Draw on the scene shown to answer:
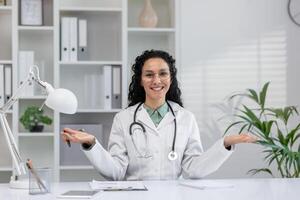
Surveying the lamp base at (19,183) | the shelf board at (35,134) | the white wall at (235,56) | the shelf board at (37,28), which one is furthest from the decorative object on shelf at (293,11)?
the lamp base at (19,183)

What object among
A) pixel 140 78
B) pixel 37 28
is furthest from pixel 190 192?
pixel 37 28

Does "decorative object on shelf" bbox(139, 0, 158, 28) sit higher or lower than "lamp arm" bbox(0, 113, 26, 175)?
higher

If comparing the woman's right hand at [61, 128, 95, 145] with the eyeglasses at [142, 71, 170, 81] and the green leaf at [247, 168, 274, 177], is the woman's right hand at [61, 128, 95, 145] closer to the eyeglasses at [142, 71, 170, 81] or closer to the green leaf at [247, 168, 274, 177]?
the eyeglasses at [142, 71, 170, 81]

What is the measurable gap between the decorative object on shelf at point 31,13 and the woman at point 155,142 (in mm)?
1163

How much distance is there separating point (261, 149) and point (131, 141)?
146 centimetres

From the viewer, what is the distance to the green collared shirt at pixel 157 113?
2.79 meters

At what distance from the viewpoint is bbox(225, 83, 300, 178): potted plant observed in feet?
11.5

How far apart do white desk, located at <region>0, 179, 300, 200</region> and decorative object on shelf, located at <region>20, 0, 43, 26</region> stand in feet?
5.64

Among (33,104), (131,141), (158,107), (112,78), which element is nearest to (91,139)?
(131,141)

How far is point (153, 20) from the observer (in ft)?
12.5

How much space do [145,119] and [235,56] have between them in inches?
51.7

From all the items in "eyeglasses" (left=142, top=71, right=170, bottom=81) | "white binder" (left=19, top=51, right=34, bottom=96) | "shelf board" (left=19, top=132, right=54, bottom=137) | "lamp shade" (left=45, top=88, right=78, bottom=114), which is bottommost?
"shelf board" (left=19, top=132, right=54, bottom=137)

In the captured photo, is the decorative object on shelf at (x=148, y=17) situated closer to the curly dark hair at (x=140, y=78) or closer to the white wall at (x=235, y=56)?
the white wall at (x=235, y=56)

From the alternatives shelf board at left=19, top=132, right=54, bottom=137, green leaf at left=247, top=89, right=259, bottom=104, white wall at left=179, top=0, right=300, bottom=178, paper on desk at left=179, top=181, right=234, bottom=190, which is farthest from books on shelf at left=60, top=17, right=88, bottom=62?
paper on desk at left=179, top=181, right=234, bottom=190
